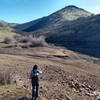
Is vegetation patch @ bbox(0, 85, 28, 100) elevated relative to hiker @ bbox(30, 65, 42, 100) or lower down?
lower down

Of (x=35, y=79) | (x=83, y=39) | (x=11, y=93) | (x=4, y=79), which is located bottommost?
(x=11, y=93)

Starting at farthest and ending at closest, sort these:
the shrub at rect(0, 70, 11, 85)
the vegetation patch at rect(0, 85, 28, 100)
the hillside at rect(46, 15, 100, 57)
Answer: the hillside at rect(46, 15, 100, 57) < the shrub at rect(0, 70, 11, 85) < the vegetation patch at rect(0, 85, 28, 100)

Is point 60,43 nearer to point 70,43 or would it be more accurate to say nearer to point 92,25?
point 70,43

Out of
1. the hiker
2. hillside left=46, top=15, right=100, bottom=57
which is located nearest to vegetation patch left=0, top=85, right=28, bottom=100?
the hiker

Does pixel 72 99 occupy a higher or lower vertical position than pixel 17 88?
lower

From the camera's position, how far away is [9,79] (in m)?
10.9

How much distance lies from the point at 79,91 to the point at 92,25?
7230cm

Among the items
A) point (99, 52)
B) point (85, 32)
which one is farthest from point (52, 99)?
point (85, 32)

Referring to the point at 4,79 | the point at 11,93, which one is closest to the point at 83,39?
the point at 4,79

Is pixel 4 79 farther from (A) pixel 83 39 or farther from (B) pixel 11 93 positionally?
(A) pixel 83 39

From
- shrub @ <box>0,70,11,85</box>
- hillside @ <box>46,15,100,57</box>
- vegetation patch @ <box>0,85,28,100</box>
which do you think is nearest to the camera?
vegetation patch @ <box>0,85,28,100</box>

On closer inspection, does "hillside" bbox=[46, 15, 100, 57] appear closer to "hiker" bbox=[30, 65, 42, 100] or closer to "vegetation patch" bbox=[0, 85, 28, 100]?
"vegetation patch" bbox=[0, 85, 28, 100]

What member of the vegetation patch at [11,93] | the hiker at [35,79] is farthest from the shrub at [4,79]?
the hiker at [35,79]

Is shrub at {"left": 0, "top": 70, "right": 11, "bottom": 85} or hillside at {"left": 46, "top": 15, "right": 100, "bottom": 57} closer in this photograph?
shrub at {"left": 0, "top": 70, "right": 11, "bottom": 85}
